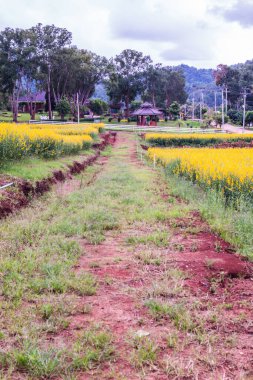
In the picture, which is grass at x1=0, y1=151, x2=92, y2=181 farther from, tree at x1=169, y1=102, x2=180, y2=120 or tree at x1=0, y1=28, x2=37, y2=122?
tree at x1=169, y1=102, x2=180, y2=120

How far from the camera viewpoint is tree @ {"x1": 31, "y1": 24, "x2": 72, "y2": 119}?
53.5 meters

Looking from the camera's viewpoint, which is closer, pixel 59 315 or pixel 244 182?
pixel 59 315

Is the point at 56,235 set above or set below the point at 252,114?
below

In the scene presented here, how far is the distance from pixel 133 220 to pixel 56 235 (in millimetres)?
1661

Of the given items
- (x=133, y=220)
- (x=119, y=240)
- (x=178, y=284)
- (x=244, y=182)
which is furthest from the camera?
(x=244, y=182)

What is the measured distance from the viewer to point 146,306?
3.91 meters

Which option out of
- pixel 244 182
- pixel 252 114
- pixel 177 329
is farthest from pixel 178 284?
pixel 252 114

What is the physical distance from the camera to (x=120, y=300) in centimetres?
409

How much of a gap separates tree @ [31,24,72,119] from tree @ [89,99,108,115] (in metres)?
16.2

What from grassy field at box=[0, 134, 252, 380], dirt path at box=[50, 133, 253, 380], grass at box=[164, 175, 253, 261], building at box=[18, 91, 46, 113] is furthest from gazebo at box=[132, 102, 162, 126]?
dirt path at box=[50, 133, 253, 380]

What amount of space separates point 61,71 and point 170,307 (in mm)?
56477

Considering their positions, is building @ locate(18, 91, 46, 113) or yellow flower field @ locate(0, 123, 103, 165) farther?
building @ locate(18, 91, 46, 113)

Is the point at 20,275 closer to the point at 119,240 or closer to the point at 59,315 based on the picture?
the point at 59,315

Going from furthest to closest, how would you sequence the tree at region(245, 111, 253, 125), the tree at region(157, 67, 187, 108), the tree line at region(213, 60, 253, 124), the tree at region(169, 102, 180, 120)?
the tree at region(157, 67, 187, 108)
the tree line at region(213, 60, 253, 124)
the tree at region(169, 102, 180, 120)
the tree at region(245, 111, 253, 125)
